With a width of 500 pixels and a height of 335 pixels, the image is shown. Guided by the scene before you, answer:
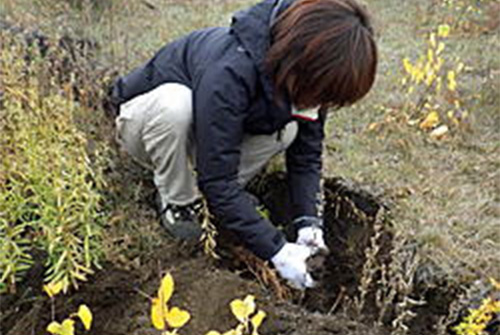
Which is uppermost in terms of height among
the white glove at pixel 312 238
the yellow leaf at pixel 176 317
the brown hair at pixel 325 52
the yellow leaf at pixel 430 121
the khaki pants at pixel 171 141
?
the brown hair at pixel 325 52

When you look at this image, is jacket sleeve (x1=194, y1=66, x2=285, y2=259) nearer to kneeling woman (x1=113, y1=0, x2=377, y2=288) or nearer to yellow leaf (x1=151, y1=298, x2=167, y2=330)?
kneeling woman (x1=113, y1=0, x2=377, y2=288)

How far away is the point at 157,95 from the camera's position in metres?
2.22

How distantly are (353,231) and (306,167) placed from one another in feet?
1.22

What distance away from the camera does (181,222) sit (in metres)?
2.25

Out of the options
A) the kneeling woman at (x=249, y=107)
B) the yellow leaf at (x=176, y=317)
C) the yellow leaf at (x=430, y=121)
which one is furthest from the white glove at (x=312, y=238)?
the yellow leaf at (x=430, y=121)

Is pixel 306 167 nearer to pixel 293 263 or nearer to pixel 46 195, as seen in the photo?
pixel 293 263

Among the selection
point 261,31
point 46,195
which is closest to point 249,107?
point 261,31

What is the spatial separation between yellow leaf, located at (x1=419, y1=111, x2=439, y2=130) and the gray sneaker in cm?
164

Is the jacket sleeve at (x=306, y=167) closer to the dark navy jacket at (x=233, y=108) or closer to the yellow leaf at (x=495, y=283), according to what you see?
the dark navy jacket at (x=233, y=108)

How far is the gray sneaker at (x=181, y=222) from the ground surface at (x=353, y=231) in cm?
5

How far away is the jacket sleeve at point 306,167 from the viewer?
7.70 ft

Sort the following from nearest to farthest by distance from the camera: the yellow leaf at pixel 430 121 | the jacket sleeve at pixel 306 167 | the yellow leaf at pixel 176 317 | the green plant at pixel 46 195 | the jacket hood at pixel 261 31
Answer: the yellow leaf at pixel 176 317
the green plant at pixel 46 195
the jacket hood at pixel 261 31
the jacket sleeve at pixel 306 167
the yellow leaf at pixel 430 121

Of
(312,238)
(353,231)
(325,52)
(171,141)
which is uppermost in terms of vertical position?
(325,52)

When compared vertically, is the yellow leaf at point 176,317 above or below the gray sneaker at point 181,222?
above
